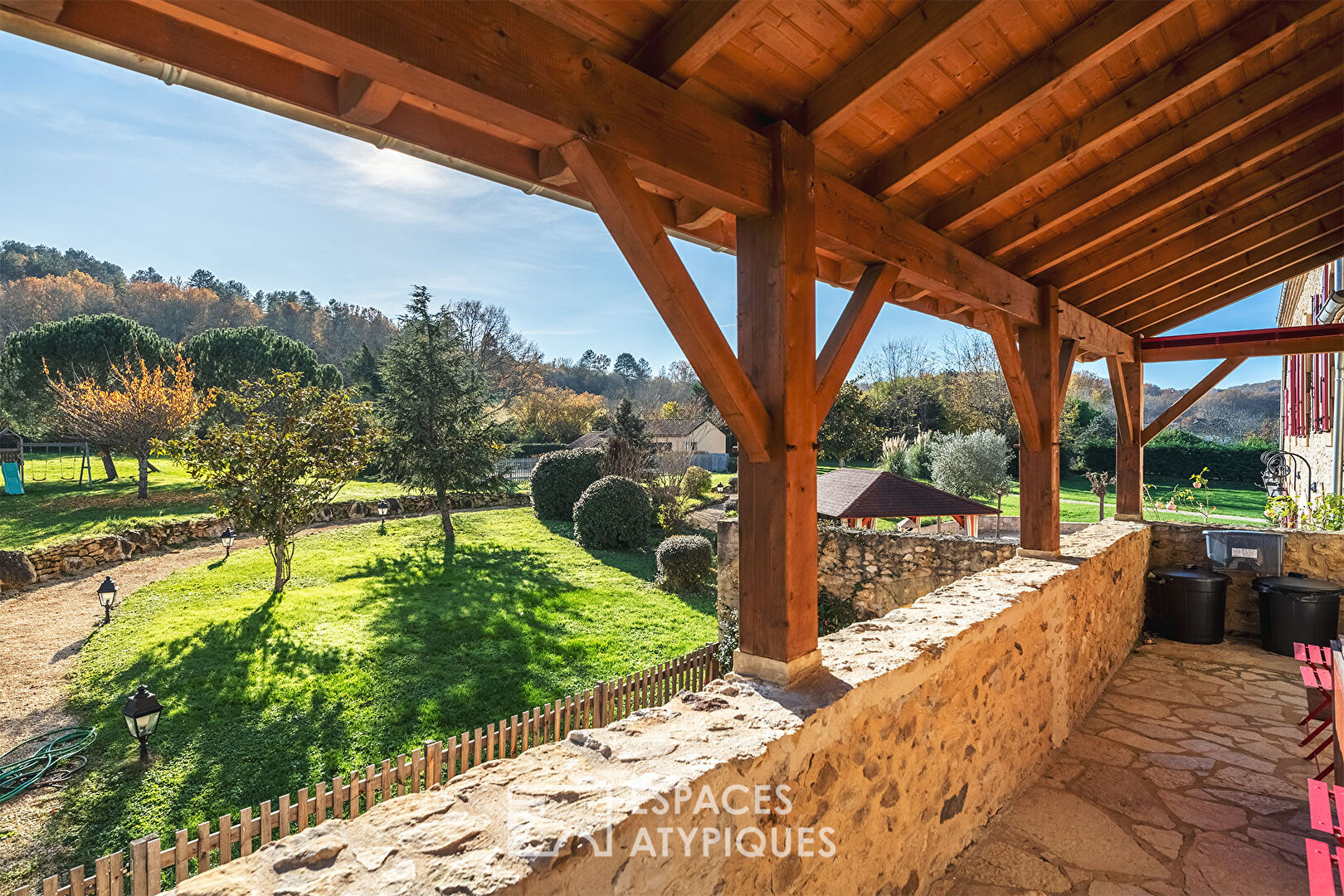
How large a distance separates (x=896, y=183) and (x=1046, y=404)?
256 centimetres

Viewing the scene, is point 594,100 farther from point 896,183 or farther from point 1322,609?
point 1322,609

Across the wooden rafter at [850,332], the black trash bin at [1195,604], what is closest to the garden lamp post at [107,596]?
the wooden rafter at [850,332]

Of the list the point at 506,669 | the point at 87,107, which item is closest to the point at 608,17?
the point at 506,669

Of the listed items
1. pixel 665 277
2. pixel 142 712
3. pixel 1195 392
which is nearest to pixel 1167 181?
pixel 665 277

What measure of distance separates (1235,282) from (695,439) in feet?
83.2

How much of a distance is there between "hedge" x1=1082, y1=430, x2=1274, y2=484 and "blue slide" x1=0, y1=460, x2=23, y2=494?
98.4ft

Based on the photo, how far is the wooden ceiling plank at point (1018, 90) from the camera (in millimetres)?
1938

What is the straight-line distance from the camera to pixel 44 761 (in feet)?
14.5

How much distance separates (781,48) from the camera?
185cm

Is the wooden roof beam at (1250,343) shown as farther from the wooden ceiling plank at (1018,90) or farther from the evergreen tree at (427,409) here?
the evergreen tree at (427,409)

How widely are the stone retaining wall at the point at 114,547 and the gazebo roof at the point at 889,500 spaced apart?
27.8 feet

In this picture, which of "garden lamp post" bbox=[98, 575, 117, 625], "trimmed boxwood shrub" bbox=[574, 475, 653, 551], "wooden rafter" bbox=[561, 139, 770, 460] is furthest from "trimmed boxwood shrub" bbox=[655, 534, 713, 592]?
"wooden rafter" bbox=[561, 139, 770, 460]

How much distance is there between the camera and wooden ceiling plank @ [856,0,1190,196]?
1938mm

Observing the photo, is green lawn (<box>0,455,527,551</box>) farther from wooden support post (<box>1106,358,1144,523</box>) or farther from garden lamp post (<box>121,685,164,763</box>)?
wooden support post (<box>1106,358,1144,523</box>)
